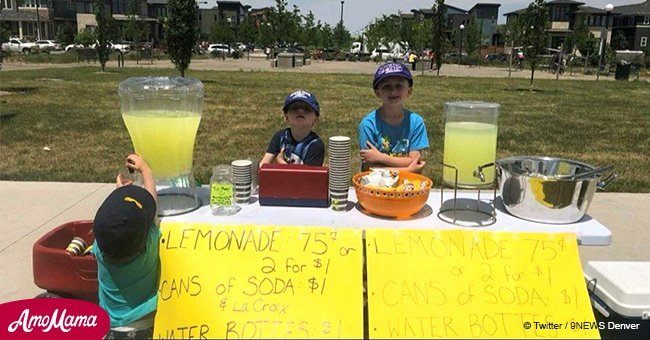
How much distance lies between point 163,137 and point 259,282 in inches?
30.6

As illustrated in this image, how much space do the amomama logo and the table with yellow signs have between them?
25cm

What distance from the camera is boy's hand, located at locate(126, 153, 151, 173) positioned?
2.33 metres

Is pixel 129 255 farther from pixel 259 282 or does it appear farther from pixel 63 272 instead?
pixel 63 272

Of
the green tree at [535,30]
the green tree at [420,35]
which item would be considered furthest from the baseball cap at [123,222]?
the green tree at [420,35]

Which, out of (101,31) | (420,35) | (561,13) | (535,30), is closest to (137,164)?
(535,30)

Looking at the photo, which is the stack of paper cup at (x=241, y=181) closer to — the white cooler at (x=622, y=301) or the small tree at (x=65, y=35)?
the white cooler at (x=622, y=301)

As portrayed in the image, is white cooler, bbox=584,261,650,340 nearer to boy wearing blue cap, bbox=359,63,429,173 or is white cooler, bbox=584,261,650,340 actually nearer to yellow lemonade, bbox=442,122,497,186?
yellow lemonade, bbox=442,122,497,186

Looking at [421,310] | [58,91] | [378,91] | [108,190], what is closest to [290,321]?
[421,310]

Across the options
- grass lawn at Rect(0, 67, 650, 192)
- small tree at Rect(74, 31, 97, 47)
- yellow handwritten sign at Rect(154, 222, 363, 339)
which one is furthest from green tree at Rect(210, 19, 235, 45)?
yellow handwritten sign at Rect(154, 222, 363, 339)

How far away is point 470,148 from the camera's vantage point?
2293 mm

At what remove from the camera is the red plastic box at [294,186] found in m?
2.49

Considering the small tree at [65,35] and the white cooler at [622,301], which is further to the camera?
the small tree at [65,35]

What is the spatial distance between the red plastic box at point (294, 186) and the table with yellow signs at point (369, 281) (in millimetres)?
214

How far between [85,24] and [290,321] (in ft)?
256
